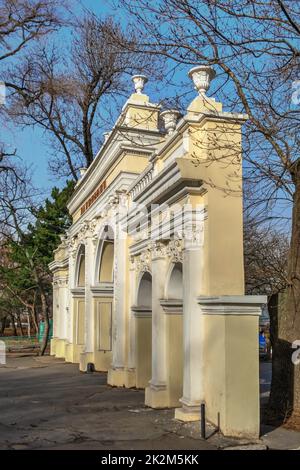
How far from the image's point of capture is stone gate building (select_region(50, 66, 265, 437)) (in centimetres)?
882

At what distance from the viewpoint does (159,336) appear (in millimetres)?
11602

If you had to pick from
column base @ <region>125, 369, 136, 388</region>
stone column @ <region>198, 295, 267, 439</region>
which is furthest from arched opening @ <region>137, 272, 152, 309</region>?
stone column @ <region>198, 295, 267, 439</region>

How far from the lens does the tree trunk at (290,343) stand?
385 inches

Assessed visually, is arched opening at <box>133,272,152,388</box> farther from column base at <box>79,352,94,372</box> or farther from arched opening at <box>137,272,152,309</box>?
column base at <box>79,352,94,372</box>

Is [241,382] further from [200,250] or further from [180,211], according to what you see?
[180,211]

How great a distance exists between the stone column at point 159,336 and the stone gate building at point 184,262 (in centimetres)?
2

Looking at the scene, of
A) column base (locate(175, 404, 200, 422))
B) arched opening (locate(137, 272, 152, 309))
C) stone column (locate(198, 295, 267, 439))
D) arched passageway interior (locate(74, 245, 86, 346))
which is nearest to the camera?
stone column (locate(198, 295, 267, 439))

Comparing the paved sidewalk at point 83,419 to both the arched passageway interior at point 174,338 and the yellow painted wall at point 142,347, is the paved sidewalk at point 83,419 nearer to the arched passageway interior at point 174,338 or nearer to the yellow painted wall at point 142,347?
the yellow painted wall at point 142,347

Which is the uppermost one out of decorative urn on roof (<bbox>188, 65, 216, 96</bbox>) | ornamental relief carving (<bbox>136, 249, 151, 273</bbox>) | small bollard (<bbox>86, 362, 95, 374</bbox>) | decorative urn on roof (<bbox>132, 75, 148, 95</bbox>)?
decorative urn on roof (<bbox>132, 75, 148, 95</bbox>)

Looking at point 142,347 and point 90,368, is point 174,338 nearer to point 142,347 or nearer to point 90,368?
point 142,347

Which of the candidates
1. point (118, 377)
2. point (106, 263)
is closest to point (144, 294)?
point (118, 377)

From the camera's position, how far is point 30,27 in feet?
61.9

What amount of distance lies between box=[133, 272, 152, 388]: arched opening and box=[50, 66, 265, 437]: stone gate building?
0.03 metres
